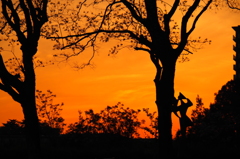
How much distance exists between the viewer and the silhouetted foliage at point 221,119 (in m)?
45.6

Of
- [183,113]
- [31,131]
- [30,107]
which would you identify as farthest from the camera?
[183,113]

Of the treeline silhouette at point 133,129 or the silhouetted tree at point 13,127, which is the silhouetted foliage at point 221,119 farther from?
the silhouetted tree at point 13,127

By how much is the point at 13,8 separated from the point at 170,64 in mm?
8580

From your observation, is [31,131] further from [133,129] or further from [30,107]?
[133,129]

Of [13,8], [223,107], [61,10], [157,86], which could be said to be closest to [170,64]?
[157,86]

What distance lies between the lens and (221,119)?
157 feet

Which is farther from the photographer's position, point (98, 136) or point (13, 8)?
point (98, 136)

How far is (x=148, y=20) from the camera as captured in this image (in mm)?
23516

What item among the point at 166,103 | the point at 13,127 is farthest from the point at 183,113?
the point at 13,127

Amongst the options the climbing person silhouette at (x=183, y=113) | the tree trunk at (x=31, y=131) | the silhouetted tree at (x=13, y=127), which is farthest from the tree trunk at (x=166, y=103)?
the silhouetted tree at (x=13, y=127)

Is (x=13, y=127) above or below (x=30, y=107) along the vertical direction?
above

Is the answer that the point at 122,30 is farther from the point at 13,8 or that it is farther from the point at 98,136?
the point at 98,136

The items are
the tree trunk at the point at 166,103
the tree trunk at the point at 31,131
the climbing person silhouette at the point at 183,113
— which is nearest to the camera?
the tree trunk at the point at 31,131

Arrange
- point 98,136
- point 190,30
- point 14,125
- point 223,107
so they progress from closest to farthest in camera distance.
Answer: point 190,30
point 98,136
point 14,125
point 223,107
